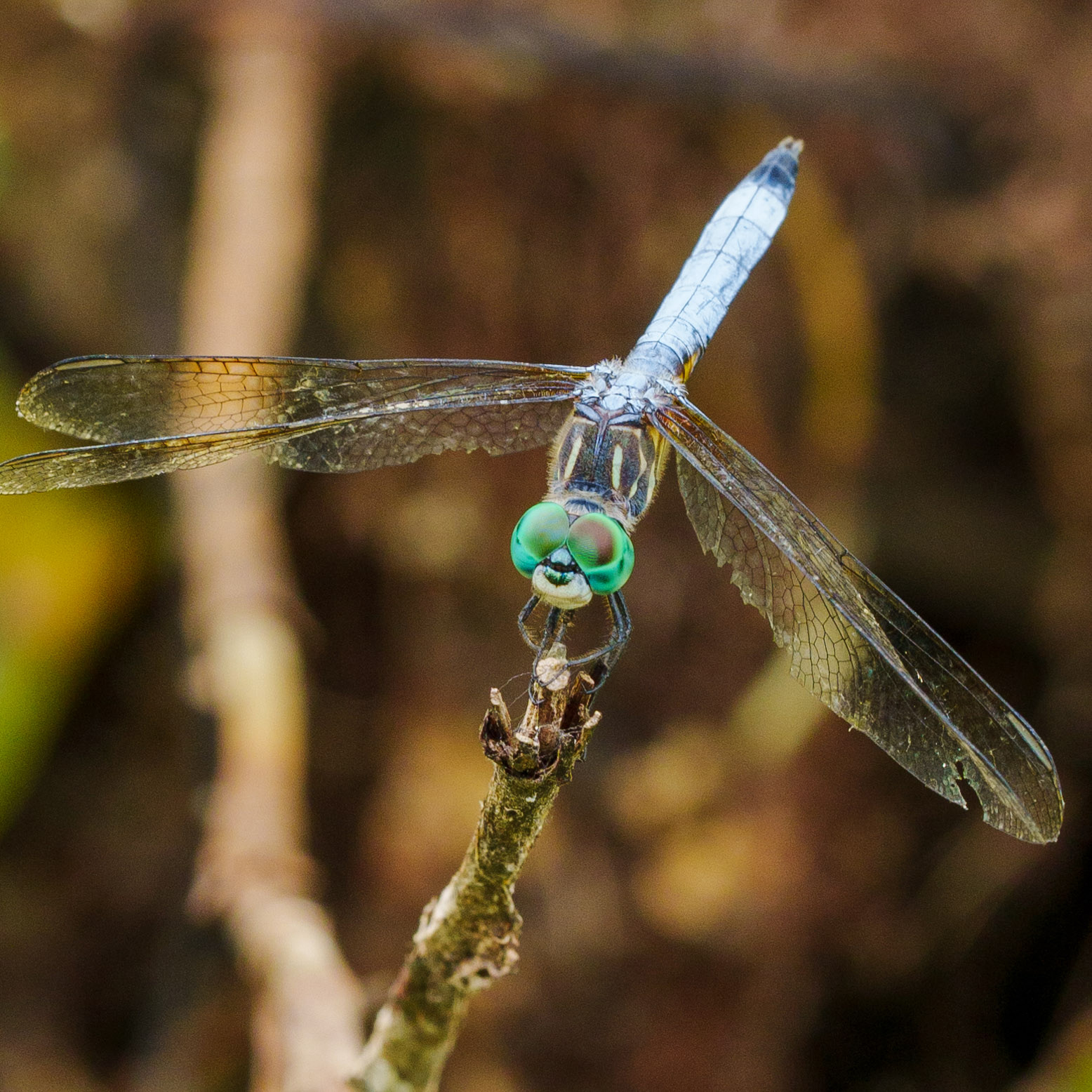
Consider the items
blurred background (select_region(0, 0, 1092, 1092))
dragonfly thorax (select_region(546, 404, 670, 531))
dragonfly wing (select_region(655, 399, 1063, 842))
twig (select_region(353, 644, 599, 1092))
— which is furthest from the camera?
blurred background (select_region(0, 0, 1092, 1092))

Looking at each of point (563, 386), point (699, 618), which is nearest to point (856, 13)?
point (699, 618)

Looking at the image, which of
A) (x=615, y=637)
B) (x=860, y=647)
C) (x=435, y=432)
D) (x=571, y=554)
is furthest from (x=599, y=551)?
(x=435, y=432)

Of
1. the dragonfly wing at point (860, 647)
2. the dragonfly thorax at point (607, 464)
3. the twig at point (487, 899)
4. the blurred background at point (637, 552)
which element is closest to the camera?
the twig at point (487, 899)

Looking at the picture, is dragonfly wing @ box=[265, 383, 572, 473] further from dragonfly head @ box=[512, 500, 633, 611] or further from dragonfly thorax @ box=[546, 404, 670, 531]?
dragonfly head @ box=[512, 500, 633, 611]

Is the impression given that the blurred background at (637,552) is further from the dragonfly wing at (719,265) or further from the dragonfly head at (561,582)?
the dragonfly head at (561,582)

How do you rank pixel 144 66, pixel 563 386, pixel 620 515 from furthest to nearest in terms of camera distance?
pixel 144 66
pixel 563 386
pixel 620 515

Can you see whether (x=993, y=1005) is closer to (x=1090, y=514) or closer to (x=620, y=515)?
(x=1090, y=514)

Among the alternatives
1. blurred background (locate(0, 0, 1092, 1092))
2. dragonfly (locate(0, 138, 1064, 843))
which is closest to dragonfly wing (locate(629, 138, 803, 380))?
dragonfly (locate(0, 138, 1064, 843))

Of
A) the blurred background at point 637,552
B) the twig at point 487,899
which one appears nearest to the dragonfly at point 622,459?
the twig at point 487,899
